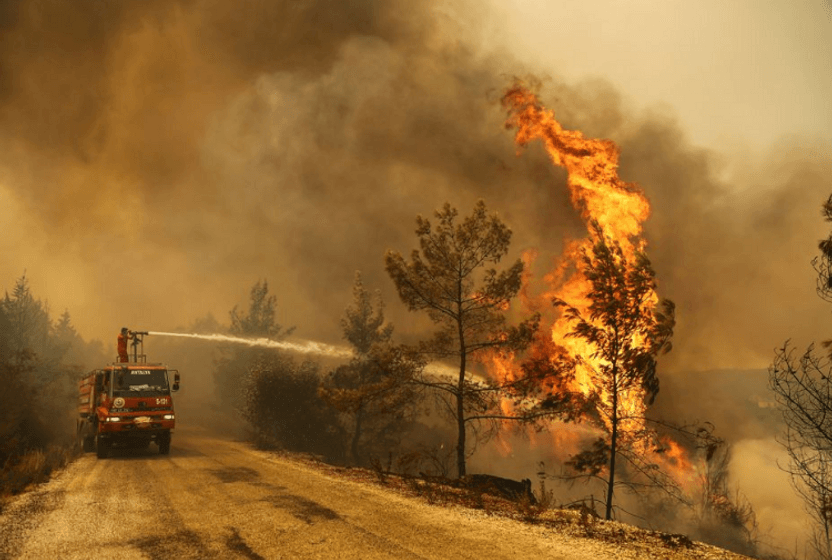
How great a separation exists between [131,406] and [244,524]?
483 inches

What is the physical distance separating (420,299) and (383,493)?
7.26m

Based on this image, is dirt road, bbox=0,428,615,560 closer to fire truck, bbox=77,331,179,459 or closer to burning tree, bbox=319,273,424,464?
fire truck, bbox=77,331,179,459

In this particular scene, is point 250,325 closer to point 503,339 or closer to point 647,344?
point 503,339

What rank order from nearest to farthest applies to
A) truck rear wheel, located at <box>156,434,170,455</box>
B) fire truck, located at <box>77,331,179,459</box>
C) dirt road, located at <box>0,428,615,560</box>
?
dirt road, located at <box>0,428,615,560</box>
fire truck, located at <box>77,331,179,459</box>
truck rear wheel, located at <box>156,434,170,455</box>

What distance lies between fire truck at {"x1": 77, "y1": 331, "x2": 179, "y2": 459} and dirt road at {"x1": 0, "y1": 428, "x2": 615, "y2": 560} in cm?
378

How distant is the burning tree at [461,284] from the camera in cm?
1880

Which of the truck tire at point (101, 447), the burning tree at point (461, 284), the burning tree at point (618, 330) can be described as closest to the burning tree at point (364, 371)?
the burning tree at point (461, 284)

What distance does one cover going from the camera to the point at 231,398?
51.6 m

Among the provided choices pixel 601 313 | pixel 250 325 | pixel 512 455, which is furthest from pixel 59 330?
pixel 601 313

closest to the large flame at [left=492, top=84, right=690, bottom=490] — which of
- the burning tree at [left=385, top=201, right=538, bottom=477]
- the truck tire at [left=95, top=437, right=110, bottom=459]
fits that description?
the burning tree at [left=385, top=201, right=538, bottom=477]

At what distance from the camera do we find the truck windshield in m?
20.2

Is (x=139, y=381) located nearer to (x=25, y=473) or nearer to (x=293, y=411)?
(x=25, y=473)

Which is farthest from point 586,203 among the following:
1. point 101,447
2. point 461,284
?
point 101,447

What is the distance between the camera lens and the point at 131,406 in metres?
20.0
